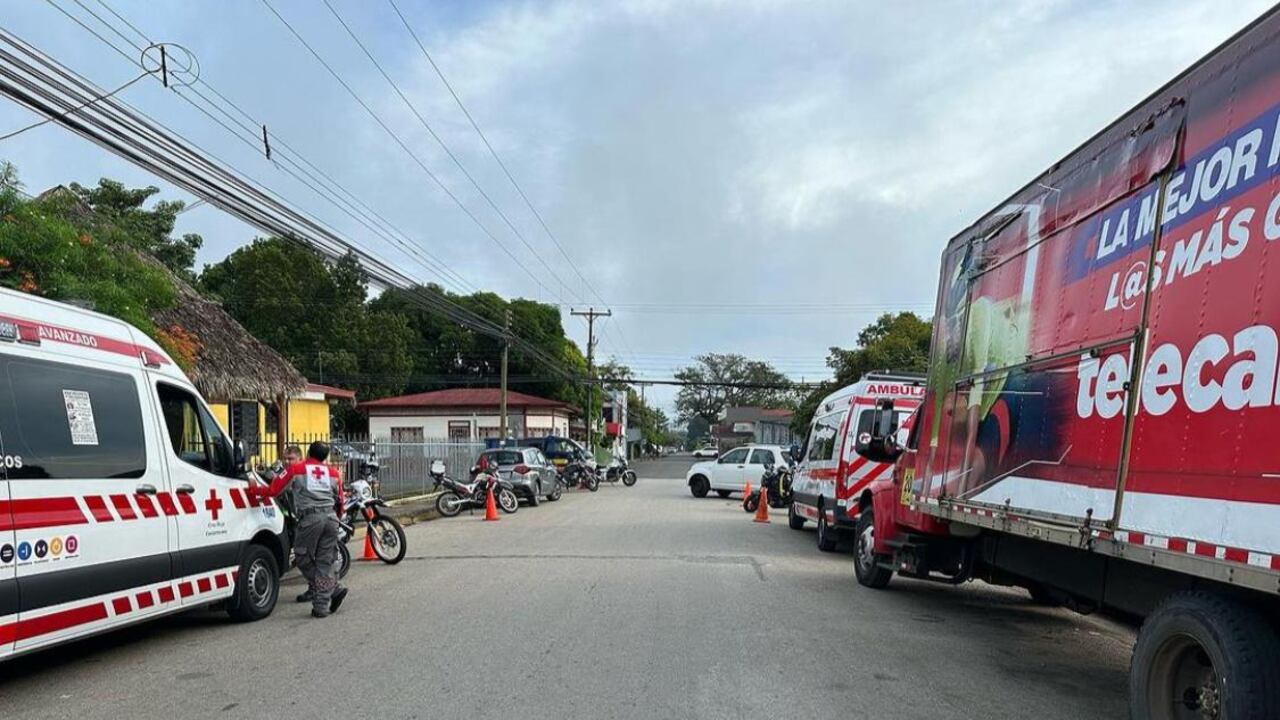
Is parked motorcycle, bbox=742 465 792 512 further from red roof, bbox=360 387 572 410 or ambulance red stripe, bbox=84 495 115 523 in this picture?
red roof, bbox=360 387 572 410

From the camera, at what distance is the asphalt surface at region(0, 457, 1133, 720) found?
18.7ft

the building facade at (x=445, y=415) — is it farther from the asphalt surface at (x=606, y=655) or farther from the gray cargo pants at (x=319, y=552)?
the gray cargo pants at (x=319, y=552)

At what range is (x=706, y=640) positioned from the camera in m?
7.47

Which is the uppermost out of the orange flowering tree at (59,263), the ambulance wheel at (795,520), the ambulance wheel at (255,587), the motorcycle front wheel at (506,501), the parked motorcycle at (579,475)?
the orange flowering tree at (59,263)

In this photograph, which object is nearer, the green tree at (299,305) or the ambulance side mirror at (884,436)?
the ambulance side mirror at (884,436)

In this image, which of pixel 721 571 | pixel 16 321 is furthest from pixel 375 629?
pixel 721 571

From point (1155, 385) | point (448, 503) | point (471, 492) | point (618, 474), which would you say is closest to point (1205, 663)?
point (1155, 385)

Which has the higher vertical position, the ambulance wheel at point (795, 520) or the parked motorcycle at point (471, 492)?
the ambulance wheel at point (795, 520)

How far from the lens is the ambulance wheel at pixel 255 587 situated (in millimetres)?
8109

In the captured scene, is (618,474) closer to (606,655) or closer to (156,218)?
(156,218)

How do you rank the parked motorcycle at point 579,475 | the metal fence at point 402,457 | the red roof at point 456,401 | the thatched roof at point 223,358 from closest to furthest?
the thatched roof at point 223,358 → the metal fence at point 402,457 → the parked motorcycle at point 579,475 → the red roof at point 456,401

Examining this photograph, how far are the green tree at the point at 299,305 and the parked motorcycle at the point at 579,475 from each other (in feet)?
68.7

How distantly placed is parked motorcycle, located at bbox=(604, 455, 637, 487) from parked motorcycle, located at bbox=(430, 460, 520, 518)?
14.6 m

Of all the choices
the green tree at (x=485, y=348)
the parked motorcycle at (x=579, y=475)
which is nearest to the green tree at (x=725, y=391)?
the green tree at (x=485, y=348)
